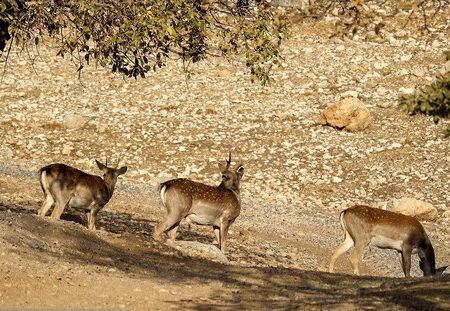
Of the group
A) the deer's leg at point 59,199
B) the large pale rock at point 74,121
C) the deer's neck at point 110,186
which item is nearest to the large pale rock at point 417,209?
the deer's neck at point 110,186

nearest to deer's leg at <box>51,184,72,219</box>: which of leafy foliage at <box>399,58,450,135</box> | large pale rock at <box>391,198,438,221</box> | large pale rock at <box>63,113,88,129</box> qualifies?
large pale rock at <box>391,198,438,221</box>

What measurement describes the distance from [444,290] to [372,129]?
18.9 metres

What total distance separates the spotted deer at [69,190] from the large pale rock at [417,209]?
830 centimetres

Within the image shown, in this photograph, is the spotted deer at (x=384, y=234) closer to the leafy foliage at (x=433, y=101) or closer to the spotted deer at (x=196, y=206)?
the spotted deer at (x=196, y=206)

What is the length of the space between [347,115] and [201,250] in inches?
556

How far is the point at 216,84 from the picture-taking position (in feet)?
116

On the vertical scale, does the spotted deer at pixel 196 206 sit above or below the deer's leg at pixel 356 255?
above

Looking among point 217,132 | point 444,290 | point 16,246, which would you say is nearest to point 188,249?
point 16,246

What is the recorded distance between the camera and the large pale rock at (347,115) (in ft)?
102

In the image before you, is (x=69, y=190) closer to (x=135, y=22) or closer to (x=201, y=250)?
(x=201, y=250)

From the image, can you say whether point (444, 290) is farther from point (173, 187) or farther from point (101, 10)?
point (173, 187)

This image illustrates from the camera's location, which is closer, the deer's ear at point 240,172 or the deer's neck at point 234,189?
the deer's neck at point 234,189

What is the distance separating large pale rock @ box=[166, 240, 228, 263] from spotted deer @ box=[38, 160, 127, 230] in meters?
1.90

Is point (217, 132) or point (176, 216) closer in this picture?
point (176, 216)
